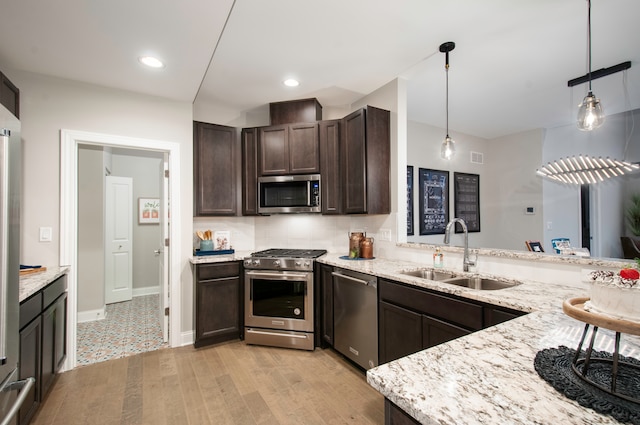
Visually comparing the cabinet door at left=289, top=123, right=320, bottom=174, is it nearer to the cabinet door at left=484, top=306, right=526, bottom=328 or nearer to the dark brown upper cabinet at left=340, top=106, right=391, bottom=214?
the dark brown upper cabinet at left=340, top=106, right=391, bottom=214

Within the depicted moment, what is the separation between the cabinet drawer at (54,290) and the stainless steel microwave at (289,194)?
1811mm

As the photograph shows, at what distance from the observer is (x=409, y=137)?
13.9 ft

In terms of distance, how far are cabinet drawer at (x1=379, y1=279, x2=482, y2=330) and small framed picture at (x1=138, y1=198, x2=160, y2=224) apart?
4522mm

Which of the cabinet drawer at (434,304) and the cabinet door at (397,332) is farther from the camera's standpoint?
the cabinet door at (397,332)

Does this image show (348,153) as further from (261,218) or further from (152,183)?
(152,183)

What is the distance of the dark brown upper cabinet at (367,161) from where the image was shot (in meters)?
2.84

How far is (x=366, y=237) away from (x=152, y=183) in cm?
407

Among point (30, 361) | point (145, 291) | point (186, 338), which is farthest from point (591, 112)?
point (145, 291)

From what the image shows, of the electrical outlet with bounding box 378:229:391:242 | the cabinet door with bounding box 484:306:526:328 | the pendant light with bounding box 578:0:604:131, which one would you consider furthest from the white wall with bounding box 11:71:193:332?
the pendant light with bounding box 578:0:604:131

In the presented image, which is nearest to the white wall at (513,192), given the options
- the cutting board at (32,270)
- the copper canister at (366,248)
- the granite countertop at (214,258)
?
the copper canister at (366,248)

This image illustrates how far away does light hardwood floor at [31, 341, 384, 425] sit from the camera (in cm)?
194

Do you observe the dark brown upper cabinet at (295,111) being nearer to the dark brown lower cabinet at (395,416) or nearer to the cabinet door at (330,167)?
the cabinet door at (330,167)

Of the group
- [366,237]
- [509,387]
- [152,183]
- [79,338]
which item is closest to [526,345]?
[509,387]

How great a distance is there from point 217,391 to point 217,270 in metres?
1.13
